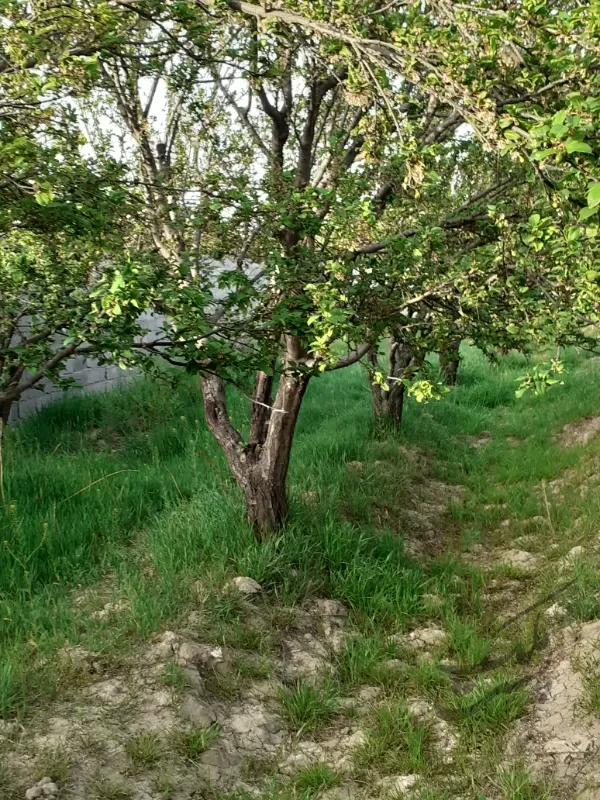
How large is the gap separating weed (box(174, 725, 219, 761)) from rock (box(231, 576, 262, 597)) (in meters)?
1.10

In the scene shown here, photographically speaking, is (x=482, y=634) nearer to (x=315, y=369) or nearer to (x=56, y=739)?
(x=315, y=369)

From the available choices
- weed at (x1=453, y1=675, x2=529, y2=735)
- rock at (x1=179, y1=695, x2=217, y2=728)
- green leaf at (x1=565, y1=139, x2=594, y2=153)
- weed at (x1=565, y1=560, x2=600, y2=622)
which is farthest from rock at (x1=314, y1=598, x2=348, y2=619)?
green leaf at (x1=565, y1=139, x2=594, y2=153)

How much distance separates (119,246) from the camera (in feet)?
12.9

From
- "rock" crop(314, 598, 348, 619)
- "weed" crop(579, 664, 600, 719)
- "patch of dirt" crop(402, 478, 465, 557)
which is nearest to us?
"weed" crop(579, 664, 600, 719)

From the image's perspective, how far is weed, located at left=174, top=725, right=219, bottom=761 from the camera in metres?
3.68

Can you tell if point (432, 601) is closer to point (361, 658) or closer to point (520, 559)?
point (361, 658)

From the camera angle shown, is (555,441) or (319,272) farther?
(555,441)

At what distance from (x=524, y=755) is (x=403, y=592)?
5.51ft

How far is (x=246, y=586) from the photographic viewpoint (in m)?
4.84

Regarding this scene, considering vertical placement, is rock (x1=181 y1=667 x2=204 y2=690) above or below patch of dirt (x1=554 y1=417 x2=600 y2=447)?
below

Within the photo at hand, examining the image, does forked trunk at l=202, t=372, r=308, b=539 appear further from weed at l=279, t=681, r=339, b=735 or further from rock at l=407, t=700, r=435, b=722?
rock at l=407, t=700, r=435, b=722

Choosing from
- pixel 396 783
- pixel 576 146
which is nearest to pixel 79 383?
pixel 396 783

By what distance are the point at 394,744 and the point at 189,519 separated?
233 cm

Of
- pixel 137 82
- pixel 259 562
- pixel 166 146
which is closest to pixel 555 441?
pixel 259 562
